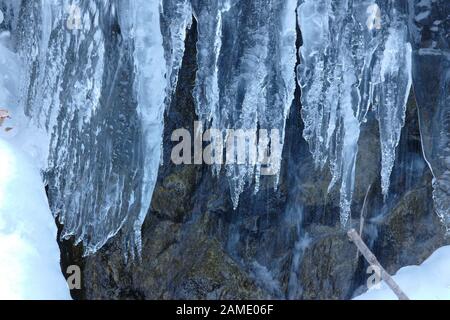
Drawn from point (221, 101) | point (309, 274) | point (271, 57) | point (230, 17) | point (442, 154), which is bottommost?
point (309, 274)

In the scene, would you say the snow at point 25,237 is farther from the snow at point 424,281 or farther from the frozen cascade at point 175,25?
the snow at point 424,281

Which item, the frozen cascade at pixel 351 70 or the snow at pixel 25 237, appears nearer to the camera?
the snow at pixel 25 237

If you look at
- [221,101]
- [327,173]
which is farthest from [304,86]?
[327,173]

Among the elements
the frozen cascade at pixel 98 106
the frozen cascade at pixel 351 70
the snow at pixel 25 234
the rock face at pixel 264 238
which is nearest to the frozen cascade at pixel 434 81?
the frozen cascade at pixel 351 70

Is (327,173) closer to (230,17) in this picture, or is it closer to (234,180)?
(234,180)

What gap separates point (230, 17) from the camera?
3527 mm

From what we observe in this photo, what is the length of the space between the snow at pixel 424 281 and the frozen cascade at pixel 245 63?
3.43 ft

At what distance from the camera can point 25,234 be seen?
2803 mm

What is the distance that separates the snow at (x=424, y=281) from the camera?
11.3 feet

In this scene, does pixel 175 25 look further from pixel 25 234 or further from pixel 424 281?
pixel 424 281

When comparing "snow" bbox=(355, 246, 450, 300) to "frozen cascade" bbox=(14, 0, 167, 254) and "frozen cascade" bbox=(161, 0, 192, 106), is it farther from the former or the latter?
"frozen cascade" bbox=(161, 0, 192, 106)

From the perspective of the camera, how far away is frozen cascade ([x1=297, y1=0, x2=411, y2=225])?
346 cm

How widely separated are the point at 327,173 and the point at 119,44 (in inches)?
63.2

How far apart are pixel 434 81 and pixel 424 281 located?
1166 millimetres
